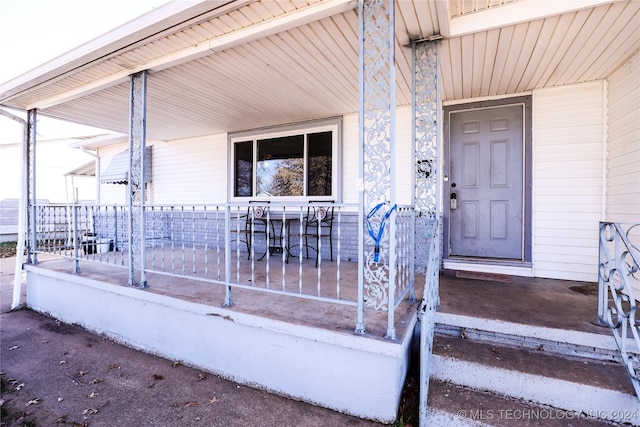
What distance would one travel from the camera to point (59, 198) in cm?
1503

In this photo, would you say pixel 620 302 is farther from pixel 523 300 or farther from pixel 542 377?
pixel 523 300

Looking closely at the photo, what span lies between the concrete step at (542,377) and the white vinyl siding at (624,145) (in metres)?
1.78

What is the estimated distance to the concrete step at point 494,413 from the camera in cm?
167

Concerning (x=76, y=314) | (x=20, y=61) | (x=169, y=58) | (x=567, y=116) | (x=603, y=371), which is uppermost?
(x=20, y=61)

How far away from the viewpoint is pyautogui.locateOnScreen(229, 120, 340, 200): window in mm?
5039

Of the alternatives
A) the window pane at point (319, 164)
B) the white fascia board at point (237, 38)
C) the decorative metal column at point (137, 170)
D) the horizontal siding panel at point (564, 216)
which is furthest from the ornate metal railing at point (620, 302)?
the decorative metal column at point (137, 170)

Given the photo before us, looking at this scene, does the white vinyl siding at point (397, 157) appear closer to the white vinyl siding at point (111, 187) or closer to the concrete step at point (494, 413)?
the concrete step at point (494, 413)

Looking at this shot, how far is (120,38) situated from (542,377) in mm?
4265

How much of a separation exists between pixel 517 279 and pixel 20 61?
14.8 metres

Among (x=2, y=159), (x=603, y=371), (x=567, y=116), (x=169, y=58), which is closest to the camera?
(x=603, y=371)

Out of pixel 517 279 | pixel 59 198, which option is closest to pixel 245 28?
pixel 517 279

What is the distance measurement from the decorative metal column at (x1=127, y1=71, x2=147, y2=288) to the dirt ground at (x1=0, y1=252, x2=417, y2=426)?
87 cm

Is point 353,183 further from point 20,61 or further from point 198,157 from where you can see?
point 20,61

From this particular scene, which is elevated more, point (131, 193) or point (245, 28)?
point (245, 28)
